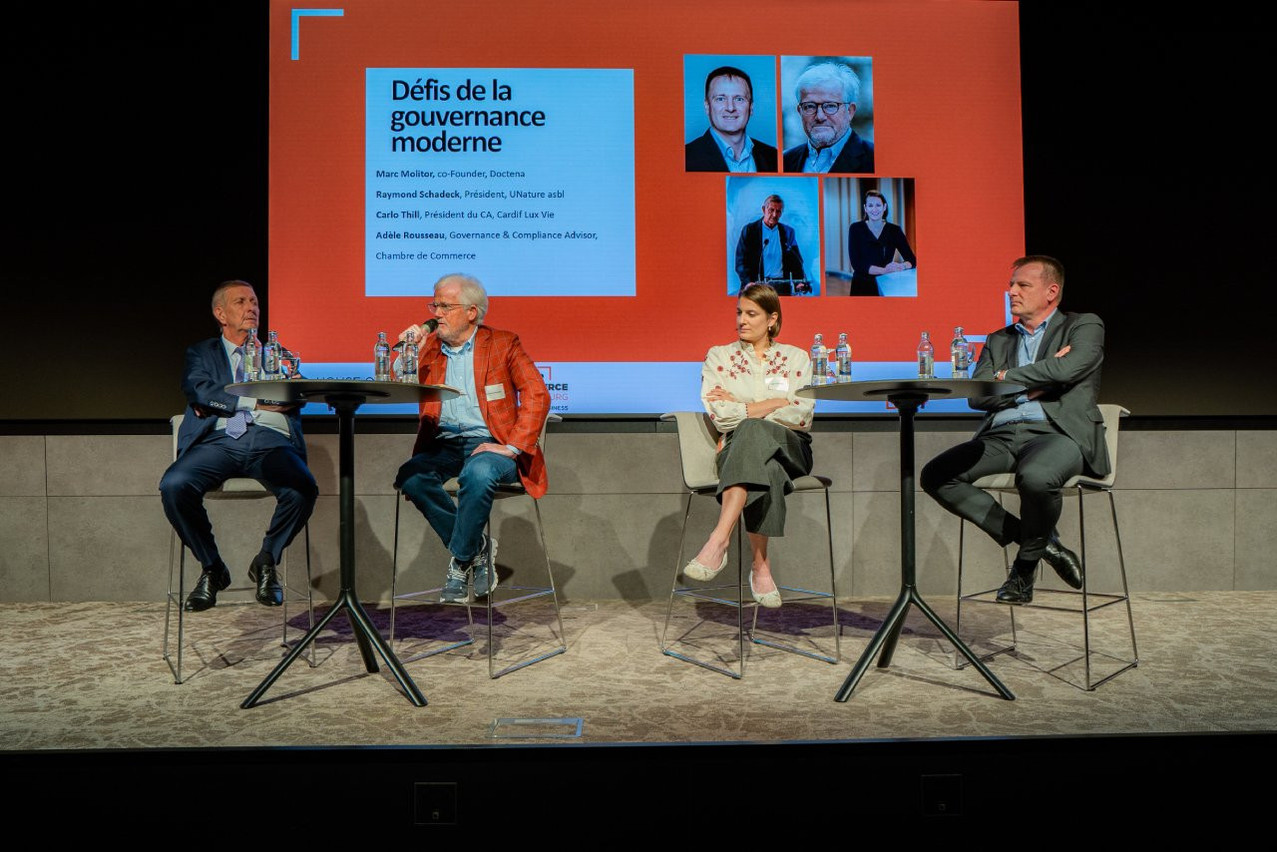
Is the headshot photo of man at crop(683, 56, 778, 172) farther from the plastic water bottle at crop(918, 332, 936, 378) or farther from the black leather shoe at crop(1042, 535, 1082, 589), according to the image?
the black leather shoe at crop(1042, 535, 1082, 589)

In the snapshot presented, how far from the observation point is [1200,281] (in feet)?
14.9

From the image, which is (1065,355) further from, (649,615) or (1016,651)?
(649,615)

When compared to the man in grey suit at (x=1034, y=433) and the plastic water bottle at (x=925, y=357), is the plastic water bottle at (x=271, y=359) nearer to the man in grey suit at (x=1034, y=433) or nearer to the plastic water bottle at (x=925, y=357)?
the plastic water bottle at (x=925, y=357)

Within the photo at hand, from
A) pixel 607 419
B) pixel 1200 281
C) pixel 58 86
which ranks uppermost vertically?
pixel 58 86

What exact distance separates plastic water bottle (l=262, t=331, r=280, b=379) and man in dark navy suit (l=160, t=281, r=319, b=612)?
0.32 m

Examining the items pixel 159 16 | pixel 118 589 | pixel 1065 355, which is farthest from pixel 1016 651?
pixel 159 16

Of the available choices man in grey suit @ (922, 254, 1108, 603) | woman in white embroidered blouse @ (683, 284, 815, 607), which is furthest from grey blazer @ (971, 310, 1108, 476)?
woman in white embroidered blouse @ (683, 284, 815, 607)

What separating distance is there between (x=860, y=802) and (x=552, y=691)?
1.05m

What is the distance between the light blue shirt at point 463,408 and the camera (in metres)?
3.40

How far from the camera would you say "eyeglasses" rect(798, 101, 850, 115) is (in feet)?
14.3

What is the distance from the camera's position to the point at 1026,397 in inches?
126

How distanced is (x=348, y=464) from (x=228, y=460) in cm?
80

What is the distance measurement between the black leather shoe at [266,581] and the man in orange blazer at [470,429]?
534mm

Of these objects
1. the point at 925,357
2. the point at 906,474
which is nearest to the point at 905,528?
the point at 906,474
